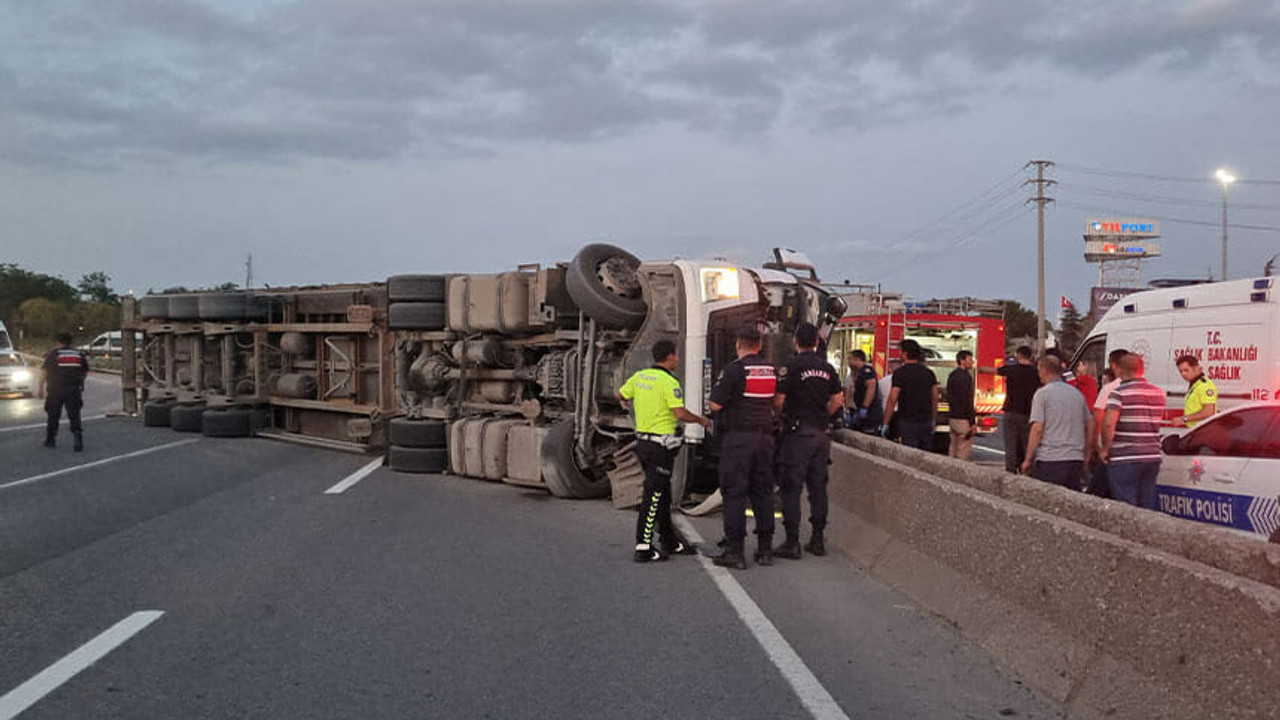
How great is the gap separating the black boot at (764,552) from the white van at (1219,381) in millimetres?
3045

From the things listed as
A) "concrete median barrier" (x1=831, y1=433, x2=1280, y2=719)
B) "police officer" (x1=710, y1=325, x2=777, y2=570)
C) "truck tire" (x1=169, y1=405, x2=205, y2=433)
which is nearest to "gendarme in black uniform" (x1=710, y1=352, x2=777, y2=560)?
"police officer" (x1=710, y1=325, x2=777, y2=570)

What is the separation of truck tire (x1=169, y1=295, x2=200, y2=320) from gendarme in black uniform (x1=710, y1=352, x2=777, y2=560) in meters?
13.8

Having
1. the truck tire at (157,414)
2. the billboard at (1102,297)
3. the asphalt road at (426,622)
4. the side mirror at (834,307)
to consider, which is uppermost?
the billboard at (1102,297)

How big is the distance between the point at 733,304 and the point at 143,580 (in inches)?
228

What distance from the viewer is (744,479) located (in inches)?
298

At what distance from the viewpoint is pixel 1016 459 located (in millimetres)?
11789

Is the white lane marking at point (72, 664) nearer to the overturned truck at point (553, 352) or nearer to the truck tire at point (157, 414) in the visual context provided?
the overturned truck at point (553, 352)

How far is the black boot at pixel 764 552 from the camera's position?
760 centimetres

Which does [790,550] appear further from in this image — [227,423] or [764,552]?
[227,423]

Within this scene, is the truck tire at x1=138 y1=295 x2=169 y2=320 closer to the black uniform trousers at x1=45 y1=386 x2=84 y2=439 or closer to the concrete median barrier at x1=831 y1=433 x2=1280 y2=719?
the black uniform trousers at x1=45 y1=386 x2=84 y2=439

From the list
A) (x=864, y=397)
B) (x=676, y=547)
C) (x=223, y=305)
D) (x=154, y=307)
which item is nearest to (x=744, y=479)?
(x=676, y=547)

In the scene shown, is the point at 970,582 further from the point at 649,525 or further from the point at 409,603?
the point at 409,603

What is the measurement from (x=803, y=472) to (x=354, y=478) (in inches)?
264

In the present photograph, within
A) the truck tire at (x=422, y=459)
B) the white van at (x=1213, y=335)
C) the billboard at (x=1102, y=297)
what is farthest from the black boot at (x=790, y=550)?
the billboard at (x=1102, y=297)
